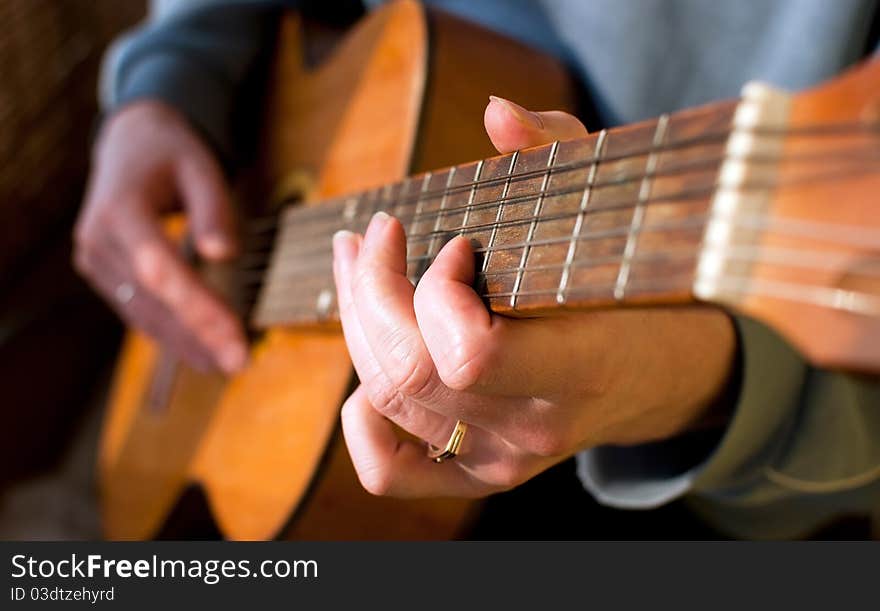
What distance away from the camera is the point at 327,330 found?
1.69 ft

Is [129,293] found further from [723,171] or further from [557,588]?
[723,171]

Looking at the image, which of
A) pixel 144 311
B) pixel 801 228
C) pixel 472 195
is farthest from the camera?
pixel 144 311

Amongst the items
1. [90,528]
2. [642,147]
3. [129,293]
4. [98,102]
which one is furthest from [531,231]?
[98,102]

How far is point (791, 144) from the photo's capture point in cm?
23

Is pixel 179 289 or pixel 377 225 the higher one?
pixel 377 225

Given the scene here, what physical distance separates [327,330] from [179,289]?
25 cm

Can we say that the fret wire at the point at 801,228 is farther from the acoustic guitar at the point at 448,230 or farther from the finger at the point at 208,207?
the finger at the point at 208,207

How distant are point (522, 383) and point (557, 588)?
0.47ft

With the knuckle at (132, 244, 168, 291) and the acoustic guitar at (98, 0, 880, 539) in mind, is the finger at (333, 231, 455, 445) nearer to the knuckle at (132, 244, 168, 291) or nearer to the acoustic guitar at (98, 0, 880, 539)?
the acoustic guitar at (98, 0, 880, 539)

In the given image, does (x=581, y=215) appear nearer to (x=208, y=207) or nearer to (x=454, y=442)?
(x=454, y=442)

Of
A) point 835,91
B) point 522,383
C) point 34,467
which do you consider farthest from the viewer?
point 34,467

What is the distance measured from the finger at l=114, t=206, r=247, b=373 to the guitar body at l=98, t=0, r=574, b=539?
0.02 m

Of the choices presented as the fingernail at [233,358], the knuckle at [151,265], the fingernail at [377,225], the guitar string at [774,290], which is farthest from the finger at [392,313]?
the knuckle at [151,265]

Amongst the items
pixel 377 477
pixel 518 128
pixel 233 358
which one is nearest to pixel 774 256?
pixel 518 128
